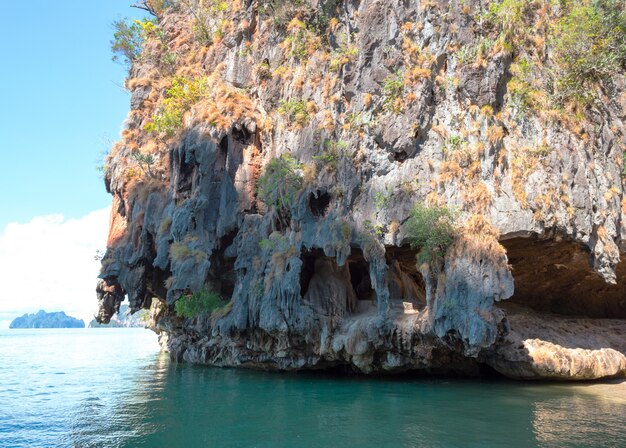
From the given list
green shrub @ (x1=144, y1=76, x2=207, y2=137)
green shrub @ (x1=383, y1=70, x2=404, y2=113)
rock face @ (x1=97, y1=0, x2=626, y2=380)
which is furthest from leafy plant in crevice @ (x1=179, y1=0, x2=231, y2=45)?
green shrub @ (x1=383, y1=70, x2=404, y2=113)

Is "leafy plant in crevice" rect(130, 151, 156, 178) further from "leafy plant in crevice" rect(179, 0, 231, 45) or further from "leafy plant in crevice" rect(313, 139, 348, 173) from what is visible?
"leafy plant in crevice" rect(313, 139, 348, 173)

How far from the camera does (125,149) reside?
32031mm

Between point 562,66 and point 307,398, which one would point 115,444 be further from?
point 562,66

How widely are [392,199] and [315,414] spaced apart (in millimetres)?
8930

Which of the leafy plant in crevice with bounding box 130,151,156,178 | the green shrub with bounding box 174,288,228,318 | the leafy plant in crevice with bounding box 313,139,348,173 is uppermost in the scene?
the leafy plant in crevice with bounding box 130,151,156,178

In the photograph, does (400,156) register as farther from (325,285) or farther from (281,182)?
(325,285)

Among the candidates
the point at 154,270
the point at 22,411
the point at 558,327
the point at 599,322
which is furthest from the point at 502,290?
the point at 154,270

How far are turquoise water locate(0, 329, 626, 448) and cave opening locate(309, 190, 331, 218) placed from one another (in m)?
7.21

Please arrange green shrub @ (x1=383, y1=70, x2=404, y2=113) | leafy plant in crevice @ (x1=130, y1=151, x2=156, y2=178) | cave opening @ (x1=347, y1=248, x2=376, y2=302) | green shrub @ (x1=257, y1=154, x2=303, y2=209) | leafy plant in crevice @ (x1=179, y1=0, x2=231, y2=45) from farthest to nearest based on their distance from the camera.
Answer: leafy plant in crevice @ (x1=179, y1=0, x2=231, y2=45) → leafy plant in crevice @ (x1=130, y1=151, x2=156, y2=178) → cave opening @ (x1=347, y1=248, x2=376, y2=302) → green shrub @ (x1=257, y1=154, x2=303, y2=209) → green shrub @ (x1=383, y1=70, x2=404, y2=113)

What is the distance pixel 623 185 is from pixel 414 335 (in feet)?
32.1

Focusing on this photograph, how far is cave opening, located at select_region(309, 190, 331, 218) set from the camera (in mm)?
21578

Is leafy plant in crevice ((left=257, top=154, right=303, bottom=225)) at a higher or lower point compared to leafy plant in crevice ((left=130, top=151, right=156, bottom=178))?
lower

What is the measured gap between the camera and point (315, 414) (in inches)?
576

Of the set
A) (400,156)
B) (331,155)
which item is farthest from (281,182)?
(400,156)
